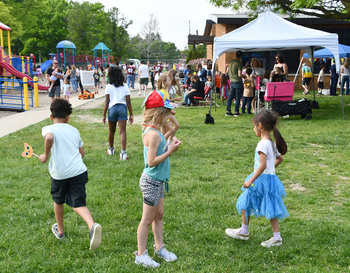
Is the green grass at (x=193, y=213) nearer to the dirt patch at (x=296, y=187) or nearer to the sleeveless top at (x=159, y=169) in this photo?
the dirt patch at (x=296, y=187)

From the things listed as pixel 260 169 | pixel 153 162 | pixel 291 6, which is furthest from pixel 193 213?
pixel 291 6

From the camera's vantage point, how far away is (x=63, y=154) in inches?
154

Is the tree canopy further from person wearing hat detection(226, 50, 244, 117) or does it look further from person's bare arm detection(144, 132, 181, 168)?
person's bare arm detection(144, 132, 181, 168)

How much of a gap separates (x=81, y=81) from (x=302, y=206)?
868 inches

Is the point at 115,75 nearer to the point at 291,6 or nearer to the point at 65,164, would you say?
the point at 65,164

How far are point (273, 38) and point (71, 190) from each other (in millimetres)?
9599

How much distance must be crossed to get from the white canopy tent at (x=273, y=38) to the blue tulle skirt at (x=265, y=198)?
8.59m

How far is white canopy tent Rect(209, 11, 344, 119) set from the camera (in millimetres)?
11688

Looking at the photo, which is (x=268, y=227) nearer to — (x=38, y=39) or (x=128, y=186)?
(x=128, y=186)

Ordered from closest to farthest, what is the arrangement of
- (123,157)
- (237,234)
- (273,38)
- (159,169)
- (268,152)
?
(159,169) → (268,152) → (237,234) → (123,157) → (273,38)

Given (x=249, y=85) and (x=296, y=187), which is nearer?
(x=296, y=187)

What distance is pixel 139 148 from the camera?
8688 mm

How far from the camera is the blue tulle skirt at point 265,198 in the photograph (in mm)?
3771

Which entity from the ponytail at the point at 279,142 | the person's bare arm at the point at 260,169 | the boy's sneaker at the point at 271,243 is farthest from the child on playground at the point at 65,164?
the ponytail at the point at 279,142
